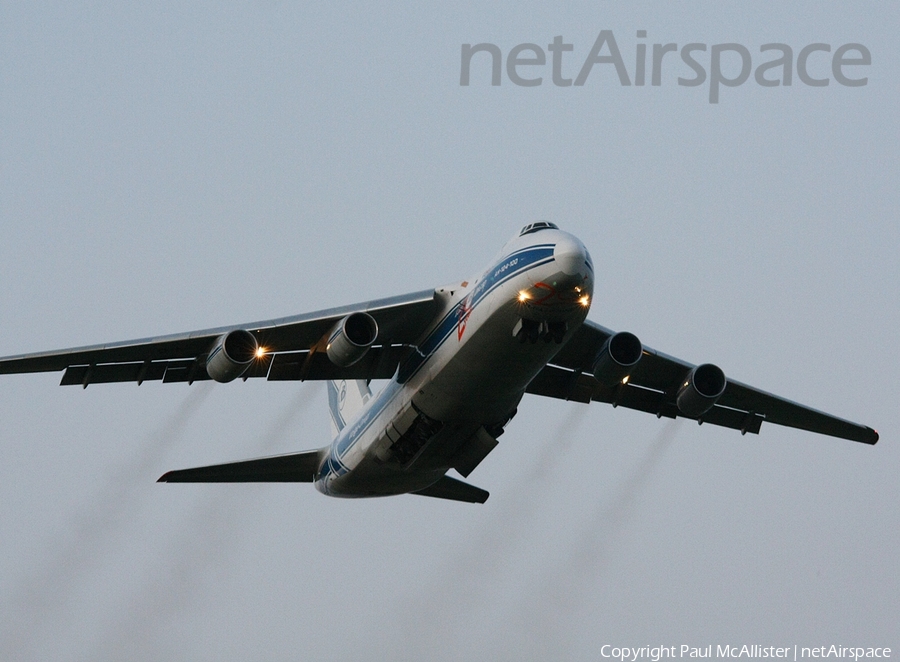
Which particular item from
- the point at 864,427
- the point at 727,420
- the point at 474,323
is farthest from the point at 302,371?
the point at 864,427

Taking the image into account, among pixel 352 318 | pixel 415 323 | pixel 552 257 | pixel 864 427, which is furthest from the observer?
pixel 864 427

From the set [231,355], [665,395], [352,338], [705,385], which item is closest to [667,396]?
[665,395]

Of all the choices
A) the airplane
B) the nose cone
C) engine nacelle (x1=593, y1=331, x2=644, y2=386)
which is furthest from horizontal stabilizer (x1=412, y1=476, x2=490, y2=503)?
the nose cone

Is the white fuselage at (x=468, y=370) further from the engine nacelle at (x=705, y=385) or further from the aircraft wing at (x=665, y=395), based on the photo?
the engine nacelle at (x=705, y=385)

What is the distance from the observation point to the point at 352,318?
1927cm

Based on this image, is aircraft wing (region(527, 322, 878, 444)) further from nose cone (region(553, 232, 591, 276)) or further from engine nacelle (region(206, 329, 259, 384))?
engine nacelle (region(206, 329, 259, 384))

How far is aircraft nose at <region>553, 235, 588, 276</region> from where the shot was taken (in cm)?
1759

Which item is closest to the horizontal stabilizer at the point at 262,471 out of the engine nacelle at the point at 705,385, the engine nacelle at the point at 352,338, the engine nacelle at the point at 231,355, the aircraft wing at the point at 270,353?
the aircraft wing at the point at 270,353

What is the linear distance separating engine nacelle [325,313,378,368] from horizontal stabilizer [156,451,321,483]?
4711 millimetres

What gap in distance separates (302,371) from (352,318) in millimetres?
2674

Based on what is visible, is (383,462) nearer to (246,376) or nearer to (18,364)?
(246,376)

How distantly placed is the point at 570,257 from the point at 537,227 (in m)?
1.26

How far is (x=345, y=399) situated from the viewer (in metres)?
25.6

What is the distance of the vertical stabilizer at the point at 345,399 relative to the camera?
25.0m
